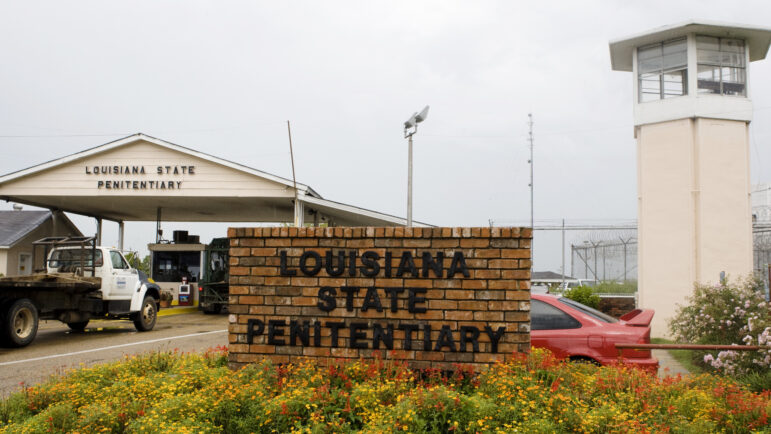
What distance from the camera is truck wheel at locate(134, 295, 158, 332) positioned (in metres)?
15.8

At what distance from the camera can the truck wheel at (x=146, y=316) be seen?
15750mm

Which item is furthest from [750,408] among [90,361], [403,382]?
[90,361]

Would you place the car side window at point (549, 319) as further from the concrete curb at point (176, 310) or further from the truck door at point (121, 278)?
the concrete curb at point (176, 310)

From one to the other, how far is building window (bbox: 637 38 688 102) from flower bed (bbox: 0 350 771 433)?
Answer: 11.7 m

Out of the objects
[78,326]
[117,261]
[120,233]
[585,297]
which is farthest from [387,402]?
[120,233]

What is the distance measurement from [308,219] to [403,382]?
71.7 ft

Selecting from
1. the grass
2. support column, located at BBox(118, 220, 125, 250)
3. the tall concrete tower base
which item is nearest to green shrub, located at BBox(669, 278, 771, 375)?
the grass

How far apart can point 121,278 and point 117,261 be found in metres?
0.56

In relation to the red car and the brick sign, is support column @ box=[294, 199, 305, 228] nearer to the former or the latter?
the red car

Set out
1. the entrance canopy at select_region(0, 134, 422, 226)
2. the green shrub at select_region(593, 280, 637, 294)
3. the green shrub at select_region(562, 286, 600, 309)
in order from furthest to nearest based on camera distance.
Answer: the entrance canopy at select_region(0, 134, 422, 226)
the green shrub at select_region(593, 280, 637, 294)
the green shrub at select_region(562, 286, 600, 309)

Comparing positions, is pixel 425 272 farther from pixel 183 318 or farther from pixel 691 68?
pixel 183 318

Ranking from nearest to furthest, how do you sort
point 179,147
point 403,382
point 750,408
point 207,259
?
point 750,408
point 403,382
point 179,147
point 207,259

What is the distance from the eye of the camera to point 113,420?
15.1ft

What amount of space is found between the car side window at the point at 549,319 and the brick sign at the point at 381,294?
6.55 feet
